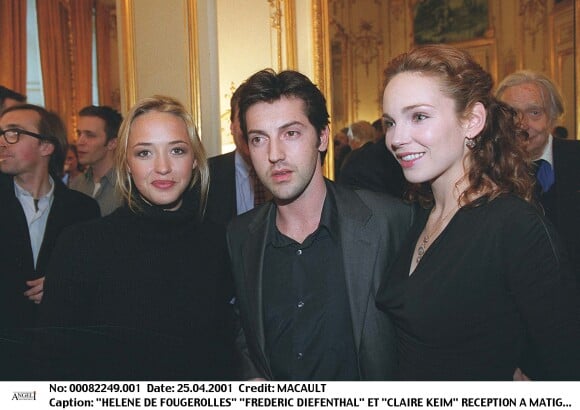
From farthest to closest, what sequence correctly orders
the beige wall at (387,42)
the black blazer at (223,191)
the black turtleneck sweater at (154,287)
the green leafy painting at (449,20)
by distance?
the green leafy painting at (449,20), the beige wall at (387,42), the black blazer at (223,191), the black turtleneck sweater at (154,287)

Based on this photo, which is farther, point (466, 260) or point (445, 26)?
point (445, 26)

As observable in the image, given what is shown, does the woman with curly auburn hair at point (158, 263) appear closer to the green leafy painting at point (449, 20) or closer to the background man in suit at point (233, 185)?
the background man in suit at point (233, 185)

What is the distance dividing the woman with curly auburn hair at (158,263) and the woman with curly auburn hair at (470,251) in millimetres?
573

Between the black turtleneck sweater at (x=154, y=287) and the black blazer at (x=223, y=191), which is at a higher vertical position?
the black blazer at (x=223, y=191)

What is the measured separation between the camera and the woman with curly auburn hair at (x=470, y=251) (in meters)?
1.54

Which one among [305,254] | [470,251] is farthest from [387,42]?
[470,251]

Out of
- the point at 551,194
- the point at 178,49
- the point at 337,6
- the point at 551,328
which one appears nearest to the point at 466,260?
the point at 551,328

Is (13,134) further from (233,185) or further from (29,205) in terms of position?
(233,185)

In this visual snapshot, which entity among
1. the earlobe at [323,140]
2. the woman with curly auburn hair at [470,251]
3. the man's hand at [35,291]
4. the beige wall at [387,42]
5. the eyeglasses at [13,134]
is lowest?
the man's hand at [35,291]

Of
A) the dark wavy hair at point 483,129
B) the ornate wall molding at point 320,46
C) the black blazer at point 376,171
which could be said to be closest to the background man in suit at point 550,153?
the black blazer at point 376,171

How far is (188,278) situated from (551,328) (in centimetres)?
108

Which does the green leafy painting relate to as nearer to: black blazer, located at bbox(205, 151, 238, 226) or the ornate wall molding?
the ornate wall molding

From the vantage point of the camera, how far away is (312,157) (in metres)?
2.06

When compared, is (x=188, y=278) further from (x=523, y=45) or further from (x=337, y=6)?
(x=337, y=6)
